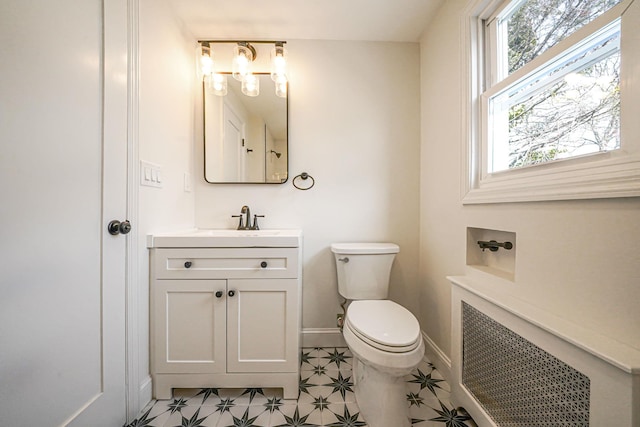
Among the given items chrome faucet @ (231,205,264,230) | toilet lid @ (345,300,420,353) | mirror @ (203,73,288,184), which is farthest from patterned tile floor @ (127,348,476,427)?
mirror @ (203,73,288,184)

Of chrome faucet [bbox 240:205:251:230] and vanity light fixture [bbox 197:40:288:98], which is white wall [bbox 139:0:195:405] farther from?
chrome faucet [bbox 240:205:251:230]

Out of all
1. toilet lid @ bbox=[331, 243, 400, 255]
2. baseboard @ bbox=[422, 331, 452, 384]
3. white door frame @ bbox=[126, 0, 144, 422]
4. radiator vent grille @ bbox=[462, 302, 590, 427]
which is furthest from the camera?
toilet lid @ bbox=[331, 243, 400, 255]

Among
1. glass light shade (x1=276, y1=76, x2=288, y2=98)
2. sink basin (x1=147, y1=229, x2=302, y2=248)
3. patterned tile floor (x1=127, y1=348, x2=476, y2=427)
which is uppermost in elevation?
glass light shade (x1=276, y1=76, x2=288, y2=98)

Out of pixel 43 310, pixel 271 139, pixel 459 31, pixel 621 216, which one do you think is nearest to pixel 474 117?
pixel 459 31

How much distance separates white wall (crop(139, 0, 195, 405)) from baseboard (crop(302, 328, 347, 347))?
91 centimetres

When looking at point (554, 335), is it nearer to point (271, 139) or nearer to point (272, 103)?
point (271, 139)

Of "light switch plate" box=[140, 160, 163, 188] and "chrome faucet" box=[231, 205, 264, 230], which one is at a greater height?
"light switch plate" box=[140, 160, 163, 188]

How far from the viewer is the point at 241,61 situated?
4.98 feet

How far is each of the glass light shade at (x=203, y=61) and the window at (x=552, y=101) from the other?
5.05 feet

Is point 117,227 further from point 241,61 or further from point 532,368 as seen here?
point 532,368

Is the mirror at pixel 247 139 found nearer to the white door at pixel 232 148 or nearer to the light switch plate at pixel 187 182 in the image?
the white door at pixel 232 148

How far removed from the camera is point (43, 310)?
2.33 feet

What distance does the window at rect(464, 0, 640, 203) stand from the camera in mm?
607

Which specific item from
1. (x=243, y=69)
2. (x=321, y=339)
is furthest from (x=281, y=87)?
(x=321, y=339)
